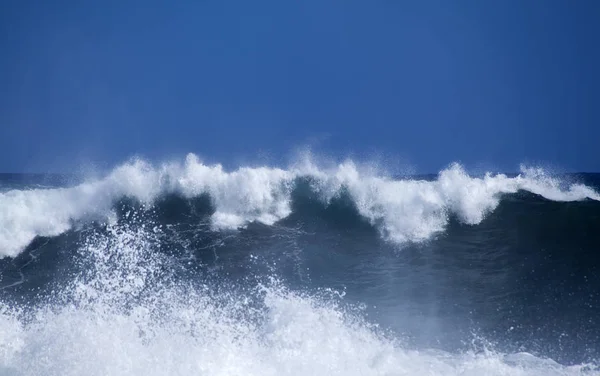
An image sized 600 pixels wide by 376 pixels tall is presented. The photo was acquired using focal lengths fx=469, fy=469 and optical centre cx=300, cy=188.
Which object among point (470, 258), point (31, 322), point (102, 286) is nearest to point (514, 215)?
point (470, 258)

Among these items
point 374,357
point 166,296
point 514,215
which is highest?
point 514,215

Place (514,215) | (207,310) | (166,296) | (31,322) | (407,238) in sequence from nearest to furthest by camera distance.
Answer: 1. (31,322)
2. (207,310)
3. (166,296)
4. (407,238)
5. (514,215)

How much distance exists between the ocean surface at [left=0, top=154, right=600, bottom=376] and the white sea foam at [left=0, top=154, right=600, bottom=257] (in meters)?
0.06

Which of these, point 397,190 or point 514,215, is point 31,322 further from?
point 514,215

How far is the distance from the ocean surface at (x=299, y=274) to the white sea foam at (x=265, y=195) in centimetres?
6

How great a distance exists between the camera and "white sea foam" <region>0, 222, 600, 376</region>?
21.0ft

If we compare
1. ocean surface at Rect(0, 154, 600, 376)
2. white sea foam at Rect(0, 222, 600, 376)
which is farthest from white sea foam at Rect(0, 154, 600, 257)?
white sea foam at Rect(0, 222, 600, 376)

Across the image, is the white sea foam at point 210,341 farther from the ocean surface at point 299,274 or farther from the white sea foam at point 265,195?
the white sea foam at point 265,195

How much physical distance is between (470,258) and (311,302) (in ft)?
15.1

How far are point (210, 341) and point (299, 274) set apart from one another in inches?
139

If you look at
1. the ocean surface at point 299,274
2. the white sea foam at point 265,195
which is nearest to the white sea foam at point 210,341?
the ocean surface at point 299,274

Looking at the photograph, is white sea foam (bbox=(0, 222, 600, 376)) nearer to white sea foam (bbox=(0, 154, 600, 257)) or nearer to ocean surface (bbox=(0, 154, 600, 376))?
ocean surface (bbox=(0, 154, 600, 376))

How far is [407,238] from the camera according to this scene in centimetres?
1209

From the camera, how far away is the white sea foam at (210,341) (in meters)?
6.40
